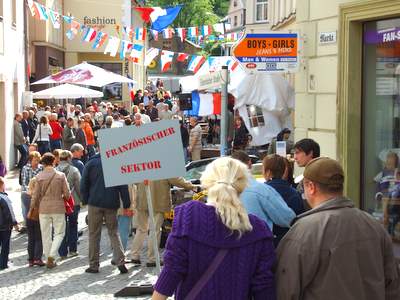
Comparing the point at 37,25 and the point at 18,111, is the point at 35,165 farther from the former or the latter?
the point at 37,25

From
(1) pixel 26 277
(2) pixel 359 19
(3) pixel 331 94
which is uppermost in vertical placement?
(2) pixel 359 19

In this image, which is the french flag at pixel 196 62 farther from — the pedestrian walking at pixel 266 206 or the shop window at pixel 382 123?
the pedestrian walking at pixel 266 206

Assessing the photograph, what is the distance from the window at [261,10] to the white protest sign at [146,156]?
130 ft

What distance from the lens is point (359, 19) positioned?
842cm

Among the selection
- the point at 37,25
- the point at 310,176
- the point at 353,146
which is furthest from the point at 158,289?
the point at 37,25

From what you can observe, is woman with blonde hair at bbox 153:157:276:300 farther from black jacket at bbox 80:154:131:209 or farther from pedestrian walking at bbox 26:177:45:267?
pedestrian walking at bbox 26:177:45:267

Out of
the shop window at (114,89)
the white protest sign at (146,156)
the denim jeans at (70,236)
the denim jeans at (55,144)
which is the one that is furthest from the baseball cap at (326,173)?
the shop window at (114,89)

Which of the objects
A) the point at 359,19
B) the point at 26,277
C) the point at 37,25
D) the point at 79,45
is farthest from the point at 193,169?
the point at 79,45

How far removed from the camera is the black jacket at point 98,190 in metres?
9.48

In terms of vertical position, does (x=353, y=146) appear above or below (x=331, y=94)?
below

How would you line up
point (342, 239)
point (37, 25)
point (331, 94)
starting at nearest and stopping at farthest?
1. point (342, 239)
2. point (331, 94)
3. point (37, 25)

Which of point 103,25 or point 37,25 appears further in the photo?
point 103,25

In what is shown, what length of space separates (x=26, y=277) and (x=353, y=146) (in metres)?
4.48

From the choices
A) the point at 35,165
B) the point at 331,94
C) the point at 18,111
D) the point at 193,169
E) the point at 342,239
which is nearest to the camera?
the point at 342,239
